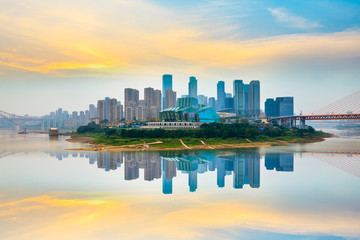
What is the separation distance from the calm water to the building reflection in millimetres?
116

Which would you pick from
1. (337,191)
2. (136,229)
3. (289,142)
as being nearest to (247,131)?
(289,142)

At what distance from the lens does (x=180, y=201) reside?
18812 millimetres

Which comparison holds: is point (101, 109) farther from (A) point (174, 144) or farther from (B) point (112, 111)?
(A) point (174, 144)

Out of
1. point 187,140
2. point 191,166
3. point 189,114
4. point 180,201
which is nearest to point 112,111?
point 189,114

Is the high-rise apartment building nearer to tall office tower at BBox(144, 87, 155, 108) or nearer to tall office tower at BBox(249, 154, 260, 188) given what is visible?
tall office tower at BBox(144, 87, 155, 108)

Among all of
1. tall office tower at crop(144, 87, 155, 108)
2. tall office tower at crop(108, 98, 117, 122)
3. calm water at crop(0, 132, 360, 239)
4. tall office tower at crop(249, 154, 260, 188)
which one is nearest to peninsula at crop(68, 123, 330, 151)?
tall office tower at crop(249, 154, 260, 188)

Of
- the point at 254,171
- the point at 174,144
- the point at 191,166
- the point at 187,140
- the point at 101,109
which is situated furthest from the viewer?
the point at 101,109

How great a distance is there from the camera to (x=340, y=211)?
658 inches

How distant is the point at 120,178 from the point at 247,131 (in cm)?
3988

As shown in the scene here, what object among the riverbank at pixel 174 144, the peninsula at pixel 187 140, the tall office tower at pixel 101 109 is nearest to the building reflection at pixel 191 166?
the riverbank at pixel 174 144

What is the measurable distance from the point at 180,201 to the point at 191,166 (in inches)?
603

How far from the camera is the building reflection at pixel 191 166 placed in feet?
87.2

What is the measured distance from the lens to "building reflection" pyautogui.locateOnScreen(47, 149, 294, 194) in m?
26.6

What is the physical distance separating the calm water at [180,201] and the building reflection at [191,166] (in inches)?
4.6
